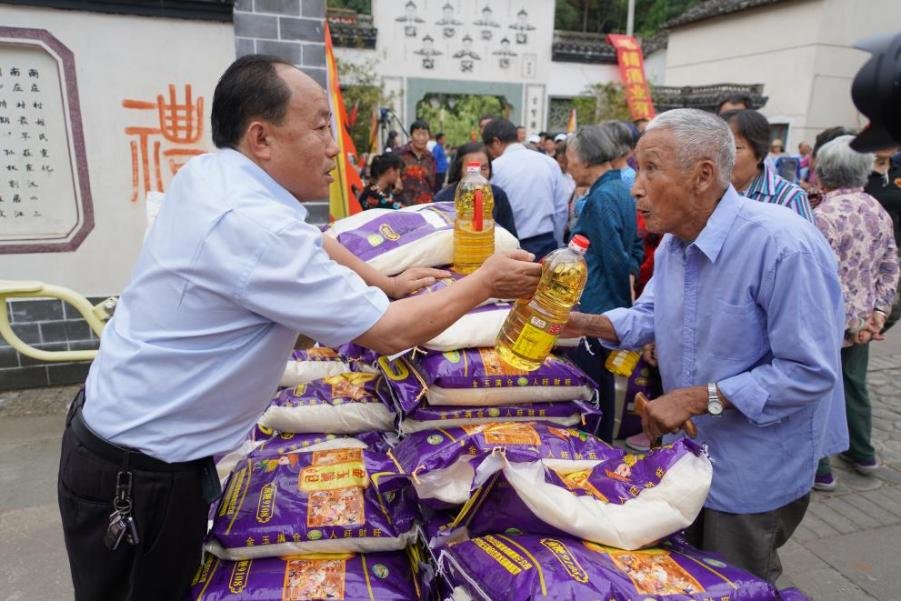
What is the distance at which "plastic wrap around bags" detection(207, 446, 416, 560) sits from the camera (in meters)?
1.51

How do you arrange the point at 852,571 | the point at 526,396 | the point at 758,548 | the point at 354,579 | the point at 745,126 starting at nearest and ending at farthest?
the point at 354,579 < the point at 758,548 < the point at 526,396 < the point at 852,571 < the point at 745,126

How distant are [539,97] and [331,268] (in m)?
18.1

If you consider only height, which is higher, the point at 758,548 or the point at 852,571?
the point at 758,548

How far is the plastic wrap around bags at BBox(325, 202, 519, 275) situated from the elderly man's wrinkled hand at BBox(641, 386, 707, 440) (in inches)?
39.9

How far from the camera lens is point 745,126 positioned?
122 inches

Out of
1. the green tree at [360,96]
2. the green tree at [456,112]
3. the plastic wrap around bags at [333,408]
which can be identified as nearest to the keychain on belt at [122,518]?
the plastic wrap around bags at [333,408]

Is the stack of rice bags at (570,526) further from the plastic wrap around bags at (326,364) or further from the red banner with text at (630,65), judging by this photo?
the red banner with text at (630,65)

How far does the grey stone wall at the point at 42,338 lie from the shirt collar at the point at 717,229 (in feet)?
14.4

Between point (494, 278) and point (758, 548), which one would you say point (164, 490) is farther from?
point (758, 548)

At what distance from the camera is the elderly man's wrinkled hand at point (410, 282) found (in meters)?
2.23

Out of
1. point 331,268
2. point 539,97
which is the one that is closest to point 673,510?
point 331,268

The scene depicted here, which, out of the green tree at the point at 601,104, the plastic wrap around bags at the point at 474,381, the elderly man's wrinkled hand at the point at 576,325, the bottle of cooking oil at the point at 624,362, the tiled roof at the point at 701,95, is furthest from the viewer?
the green tree at the point at 601,104

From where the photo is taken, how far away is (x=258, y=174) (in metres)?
1.44

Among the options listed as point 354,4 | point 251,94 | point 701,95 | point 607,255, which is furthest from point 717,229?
point 354,4
